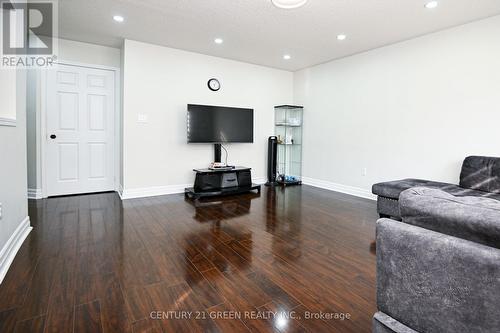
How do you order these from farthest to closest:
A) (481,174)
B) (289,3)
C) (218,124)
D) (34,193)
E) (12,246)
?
(218,124), (34,193), (481,174), (289,3), (12,246)

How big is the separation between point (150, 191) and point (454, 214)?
4370 millimetres

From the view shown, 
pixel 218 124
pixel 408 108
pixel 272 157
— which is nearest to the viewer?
pixel 408 108

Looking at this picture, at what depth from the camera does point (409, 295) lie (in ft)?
3.67

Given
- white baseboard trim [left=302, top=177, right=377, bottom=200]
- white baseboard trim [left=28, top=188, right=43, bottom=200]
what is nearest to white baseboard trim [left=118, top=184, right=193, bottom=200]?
white baseboard trim [left=28, top=188, right=43, bottom=200]

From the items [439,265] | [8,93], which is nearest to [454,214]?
[439,265]

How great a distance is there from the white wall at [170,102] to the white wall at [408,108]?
1.50 meters

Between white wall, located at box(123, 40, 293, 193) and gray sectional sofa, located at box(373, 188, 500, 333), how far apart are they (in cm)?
413

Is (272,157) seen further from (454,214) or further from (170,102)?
(454,214)

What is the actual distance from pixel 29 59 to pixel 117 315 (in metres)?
4.41

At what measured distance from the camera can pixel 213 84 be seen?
5.16m

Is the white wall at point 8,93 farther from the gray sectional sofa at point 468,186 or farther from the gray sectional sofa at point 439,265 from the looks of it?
the gray sectional sofa at point 468,186

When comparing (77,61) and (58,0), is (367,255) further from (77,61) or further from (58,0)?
(77,61)

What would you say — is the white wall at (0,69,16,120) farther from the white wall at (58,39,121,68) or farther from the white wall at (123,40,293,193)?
the white wall at (58,39,121,68)

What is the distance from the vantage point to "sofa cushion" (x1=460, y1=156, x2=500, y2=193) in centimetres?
307
